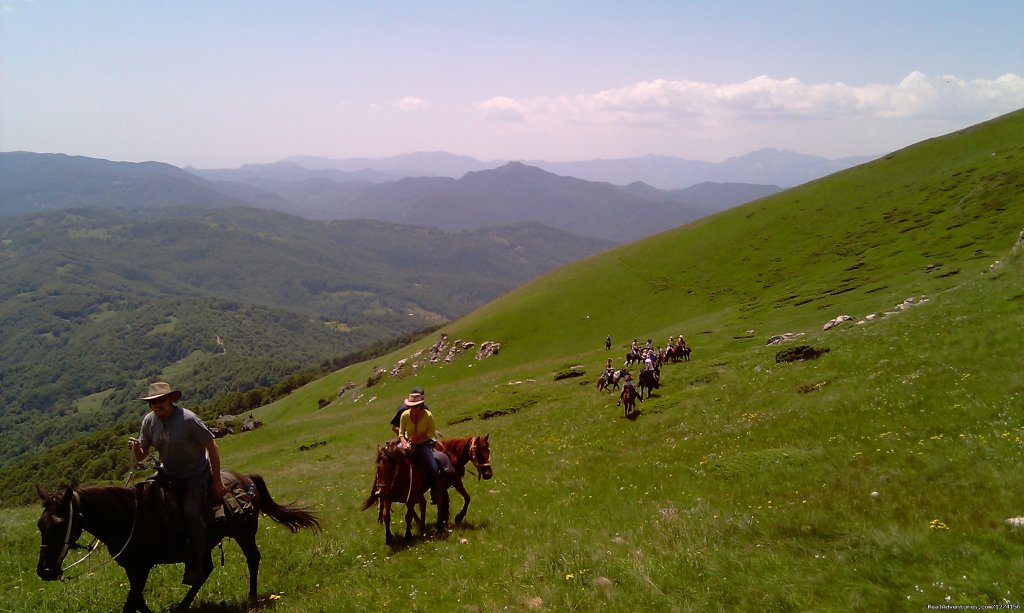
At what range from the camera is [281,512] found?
41.6ft

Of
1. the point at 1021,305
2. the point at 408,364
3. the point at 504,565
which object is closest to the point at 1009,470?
the point at 504,565

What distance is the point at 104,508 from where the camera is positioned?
373 inches

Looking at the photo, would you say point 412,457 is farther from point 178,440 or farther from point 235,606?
point 178,440

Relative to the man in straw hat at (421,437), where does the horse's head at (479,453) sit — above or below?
below

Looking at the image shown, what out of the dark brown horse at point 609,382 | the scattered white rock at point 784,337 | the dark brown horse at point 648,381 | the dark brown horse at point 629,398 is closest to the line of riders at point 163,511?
the dark brown horse at point 629,398

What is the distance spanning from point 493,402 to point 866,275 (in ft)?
138

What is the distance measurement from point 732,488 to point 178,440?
14730mm

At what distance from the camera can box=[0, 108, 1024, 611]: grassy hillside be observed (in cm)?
923

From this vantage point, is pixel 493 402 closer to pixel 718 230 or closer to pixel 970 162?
pixel 718 230

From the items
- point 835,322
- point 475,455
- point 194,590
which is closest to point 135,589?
point 194,590

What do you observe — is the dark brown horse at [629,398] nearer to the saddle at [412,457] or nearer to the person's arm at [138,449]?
the saddle at [412,457]

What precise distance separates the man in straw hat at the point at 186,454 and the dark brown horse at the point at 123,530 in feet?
1.05

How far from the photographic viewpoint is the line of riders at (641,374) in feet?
94.3

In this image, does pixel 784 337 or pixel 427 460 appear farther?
pixel 784 337
